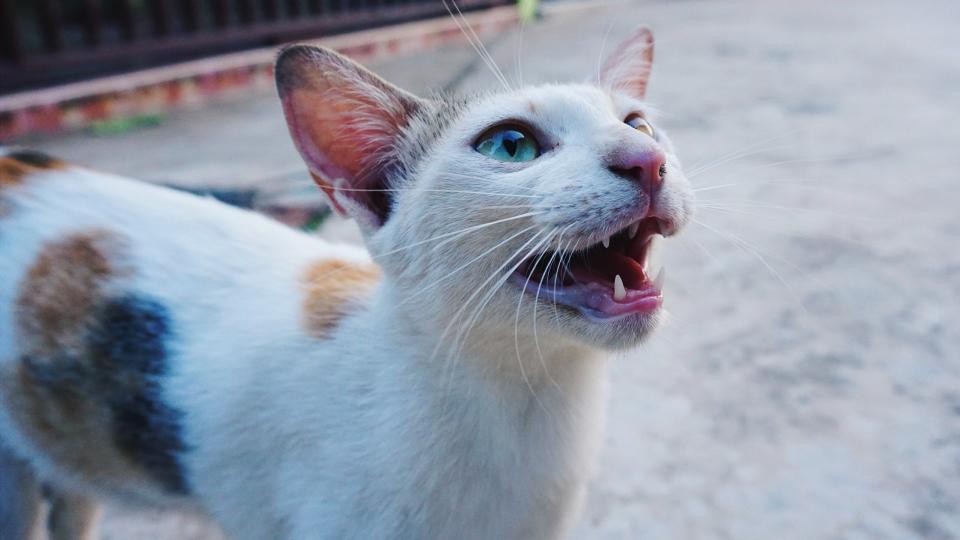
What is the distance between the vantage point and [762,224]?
327 centimetres

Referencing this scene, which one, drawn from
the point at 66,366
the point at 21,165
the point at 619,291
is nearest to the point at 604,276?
the point at 619,291

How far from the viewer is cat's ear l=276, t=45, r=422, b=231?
4.41 ft

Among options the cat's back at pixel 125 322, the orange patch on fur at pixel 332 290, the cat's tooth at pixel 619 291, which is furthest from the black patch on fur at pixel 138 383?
the cat's tooth at pixel 619 291

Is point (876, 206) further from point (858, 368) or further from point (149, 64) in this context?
point (149, 64)

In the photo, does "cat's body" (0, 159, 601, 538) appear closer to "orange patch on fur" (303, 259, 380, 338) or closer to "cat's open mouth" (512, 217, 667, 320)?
"orange patch on fur" (303, 259, 380, 338)

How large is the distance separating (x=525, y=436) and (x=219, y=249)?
0.76m

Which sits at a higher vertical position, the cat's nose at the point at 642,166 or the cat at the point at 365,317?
the cat's nose at the point at 642,166

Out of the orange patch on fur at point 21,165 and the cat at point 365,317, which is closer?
the cat at point 365,317

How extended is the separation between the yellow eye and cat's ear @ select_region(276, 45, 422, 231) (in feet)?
1.30

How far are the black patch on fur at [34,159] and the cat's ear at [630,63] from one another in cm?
123

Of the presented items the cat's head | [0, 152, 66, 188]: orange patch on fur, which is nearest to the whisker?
the cat's head

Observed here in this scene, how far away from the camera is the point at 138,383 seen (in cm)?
152

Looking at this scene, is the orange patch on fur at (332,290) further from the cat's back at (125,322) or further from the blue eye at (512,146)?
the blue eye at (512,146)

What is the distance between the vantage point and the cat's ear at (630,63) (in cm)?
165
